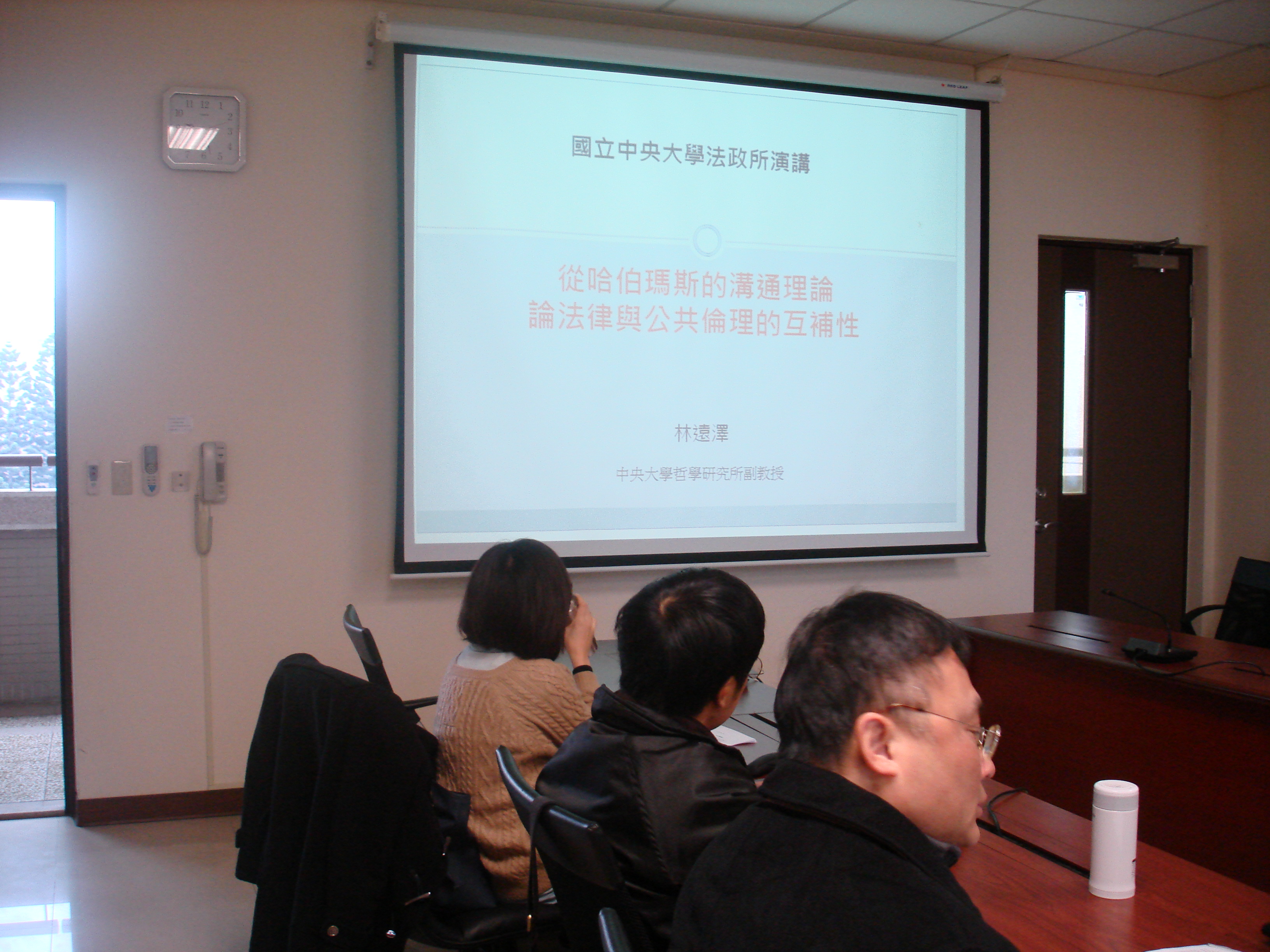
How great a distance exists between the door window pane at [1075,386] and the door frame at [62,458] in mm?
4140

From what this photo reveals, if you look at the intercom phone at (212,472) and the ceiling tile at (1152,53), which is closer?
the intercom phone at (212,472)

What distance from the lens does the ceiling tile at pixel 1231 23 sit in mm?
3512

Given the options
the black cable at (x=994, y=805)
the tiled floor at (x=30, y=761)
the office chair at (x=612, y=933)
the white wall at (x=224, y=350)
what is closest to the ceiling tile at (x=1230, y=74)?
the white wall at (x=224, y=350)

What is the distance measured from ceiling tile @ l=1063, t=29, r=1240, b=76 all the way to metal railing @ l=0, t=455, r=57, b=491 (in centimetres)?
442

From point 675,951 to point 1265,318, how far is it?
458 cm

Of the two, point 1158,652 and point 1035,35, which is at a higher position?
point 1035,35

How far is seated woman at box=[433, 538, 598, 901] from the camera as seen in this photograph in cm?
182

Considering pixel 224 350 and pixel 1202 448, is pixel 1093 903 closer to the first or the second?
pixel 224 350

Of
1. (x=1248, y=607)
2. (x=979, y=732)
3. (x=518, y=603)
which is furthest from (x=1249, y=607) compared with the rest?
(x=979, y=732)

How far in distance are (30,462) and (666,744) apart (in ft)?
10.0

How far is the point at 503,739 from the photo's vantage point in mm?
1813

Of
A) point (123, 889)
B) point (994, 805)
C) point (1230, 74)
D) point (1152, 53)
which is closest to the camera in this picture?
point (994, 805)

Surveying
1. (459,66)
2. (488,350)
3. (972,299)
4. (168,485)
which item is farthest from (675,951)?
(972,299)

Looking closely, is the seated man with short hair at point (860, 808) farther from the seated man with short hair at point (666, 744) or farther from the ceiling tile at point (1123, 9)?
the ceiling tile at point (1123, 9)
